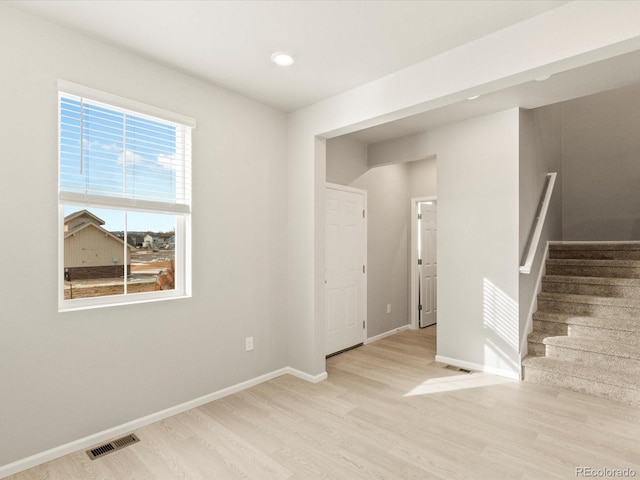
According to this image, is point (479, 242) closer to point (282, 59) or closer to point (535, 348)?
point (535, 348)

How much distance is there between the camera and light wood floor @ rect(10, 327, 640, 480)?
2146mm

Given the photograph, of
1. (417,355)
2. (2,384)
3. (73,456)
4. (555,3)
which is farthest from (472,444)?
(2,384)

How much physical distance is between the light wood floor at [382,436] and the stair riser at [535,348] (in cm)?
41

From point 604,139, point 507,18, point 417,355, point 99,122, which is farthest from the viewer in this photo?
point 604,139

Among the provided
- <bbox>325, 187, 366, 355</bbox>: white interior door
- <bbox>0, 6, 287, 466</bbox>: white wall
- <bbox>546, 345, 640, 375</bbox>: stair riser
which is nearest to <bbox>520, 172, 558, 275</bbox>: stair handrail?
<bbox>546, 345, 640, 375</bbox>: stair riser

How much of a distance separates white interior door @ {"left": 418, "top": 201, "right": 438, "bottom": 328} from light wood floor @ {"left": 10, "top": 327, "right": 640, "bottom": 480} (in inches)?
87.4

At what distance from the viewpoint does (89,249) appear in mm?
2490

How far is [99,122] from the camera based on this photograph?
97.8 inches

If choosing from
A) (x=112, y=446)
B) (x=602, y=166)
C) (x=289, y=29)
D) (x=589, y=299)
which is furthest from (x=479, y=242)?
(x=112, y=446)

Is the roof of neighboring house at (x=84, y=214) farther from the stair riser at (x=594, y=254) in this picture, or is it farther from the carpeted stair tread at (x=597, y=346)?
the stair riser at (x=594, y=254)

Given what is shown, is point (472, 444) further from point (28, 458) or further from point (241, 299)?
point (28, 458)

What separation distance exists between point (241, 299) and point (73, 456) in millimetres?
1541

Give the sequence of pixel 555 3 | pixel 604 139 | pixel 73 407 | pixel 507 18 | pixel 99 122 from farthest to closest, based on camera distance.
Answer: pixel 604 139, pixel 99 122, pixel 73 407, pixel 507 18, pixel 555 3

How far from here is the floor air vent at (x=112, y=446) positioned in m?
2.30
